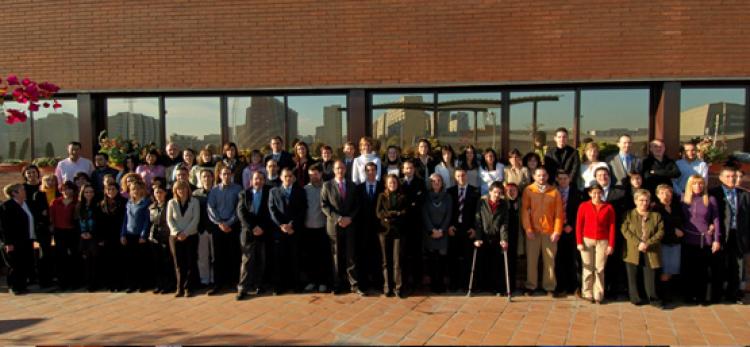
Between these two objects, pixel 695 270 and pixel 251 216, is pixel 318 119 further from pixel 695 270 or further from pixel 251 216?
pixel 695 270

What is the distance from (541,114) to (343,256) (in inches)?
181

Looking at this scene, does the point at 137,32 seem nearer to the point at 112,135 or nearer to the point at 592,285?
the point at 112,135

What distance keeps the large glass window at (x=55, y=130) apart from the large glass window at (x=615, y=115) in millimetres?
9827

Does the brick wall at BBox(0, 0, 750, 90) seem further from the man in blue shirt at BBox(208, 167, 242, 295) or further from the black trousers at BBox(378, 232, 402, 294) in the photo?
the black trousers at BBox(378, 232, 402, 294)

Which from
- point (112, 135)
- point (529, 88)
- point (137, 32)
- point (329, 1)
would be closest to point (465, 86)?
point (529, 88)

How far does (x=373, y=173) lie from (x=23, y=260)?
523cm

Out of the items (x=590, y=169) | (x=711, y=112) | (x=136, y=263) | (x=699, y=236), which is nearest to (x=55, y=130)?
(x=136, y=263)

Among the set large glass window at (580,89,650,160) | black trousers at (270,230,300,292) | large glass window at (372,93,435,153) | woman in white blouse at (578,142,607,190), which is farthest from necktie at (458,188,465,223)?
large glass window at (580,89,650,160)

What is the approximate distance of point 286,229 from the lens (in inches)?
241

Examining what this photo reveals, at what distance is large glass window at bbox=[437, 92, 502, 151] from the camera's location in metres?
8.45

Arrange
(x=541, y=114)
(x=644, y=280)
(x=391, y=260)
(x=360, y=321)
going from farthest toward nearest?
1. (x=541, y=114)
2. (x=391, y=260)
3. (x=644, y=280)
4. (x=360, y=321)

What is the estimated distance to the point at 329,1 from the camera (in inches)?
324

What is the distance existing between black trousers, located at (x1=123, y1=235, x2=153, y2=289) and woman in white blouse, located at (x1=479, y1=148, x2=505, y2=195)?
16.0 feet

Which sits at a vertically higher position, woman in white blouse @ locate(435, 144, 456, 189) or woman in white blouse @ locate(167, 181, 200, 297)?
woman in white blouse @ locate(435, 144, 456, 189)
